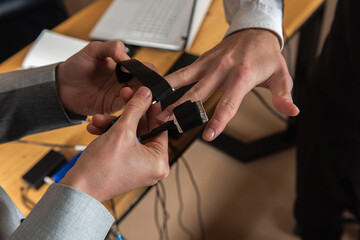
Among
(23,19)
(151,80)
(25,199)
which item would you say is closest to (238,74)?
(151,80)

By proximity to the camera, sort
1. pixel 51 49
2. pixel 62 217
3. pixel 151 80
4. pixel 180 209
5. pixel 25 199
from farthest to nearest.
Result: pixel 180 209
pixel 51 49
pixel 25 199
pixel 151 80
pixel 62 217

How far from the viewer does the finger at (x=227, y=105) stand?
1.78 ft

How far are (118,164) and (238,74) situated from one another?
0.99 feet

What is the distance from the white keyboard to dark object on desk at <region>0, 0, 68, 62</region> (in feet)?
2.56

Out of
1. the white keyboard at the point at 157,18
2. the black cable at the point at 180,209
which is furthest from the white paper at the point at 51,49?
the black cable at the point at 180,209

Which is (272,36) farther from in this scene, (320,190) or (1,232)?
(1,232)

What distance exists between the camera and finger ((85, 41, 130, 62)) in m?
0.67

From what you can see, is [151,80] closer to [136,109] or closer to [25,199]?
[136,109]

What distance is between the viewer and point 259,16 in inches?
28.0

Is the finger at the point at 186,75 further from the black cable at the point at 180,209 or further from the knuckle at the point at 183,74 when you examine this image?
the black cable at the point at 180,209

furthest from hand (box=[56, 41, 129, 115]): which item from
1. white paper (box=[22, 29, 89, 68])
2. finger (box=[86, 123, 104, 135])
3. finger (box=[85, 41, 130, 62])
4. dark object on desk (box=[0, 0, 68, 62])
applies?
dark object on desk (box=[0, 0, 68, 62])

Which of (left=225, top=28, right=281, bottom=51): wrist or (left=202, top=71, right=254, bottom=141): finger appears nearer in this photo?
(left=202, top=71, right=254, bottom=141): finger

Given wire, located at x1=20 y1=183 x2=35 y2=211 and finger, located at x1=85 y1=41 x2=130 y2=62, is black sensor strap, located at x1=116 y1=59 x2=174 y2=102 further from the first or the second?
wire, located at x1=20 y1=183 x2=35 y2=211

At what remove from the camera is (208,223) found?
1.40 meters
